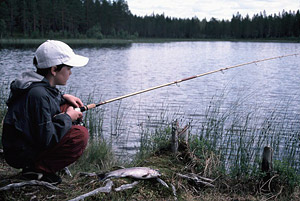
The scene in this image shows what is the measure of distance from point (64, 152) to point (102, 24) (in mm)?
86463

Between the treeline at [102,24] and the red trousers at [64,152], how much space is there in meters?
60.5

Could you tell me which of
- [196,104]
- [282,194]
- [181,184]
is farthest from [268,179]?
[196,104]

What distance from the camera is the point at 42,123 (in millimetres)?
2762

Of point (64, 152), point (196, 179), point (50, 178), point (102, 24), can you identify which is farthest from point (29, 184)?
point (102, 24)

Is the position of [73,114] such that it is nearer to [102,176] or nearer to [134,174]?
[102,176]

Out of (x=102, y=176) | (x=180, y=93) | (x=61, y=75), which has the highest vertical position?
(x=61, y=75)

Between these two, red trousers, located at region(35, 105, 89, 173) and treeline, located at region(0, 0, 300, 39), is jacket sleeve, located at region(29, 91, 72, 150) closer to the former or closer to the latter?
red trousers, located at region(35, 105, 89, 173)

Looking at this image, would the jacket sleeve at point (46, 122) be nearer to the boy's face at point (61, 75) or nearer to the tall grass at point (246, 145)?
the boy's face at point (61, 75)

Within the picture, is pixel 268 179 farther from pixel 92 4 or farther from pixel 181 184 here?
pixel 92 4

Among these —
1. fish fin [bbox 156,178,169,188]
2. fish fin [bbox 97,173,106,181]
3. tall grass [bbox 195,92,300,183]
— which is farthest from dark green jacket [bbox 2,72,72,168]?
tall grass [bbox 195,92,300,183]

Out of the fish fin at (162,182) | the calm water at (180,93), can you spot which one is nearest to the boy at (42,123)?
the fish fin at (162,182)

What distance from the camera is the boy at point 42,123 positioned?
2.77 meters

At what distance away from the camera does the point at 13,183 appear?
10.4 feet

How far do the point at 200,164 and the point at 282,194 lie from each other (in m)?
0.99
